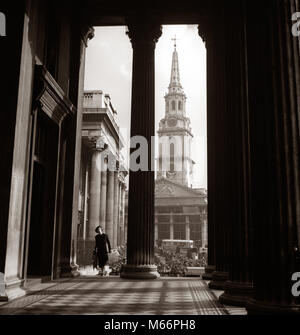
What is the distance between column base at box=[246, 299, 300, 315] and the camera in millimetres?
4457

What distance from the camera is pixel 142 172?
12203 mm

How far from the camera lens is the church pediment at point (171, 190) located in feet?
293

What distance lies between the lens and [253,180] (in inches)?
203

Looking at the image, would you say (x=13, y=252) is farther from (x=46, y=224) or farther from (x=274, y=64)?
(x=274, y=64)

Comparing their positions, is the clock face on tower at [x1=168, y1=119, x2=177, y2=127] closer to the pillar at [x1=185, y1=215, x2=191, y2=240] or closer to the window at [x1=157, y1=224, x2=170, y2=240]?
the pillar at [x1=185, y1=215, x2=191, y2=240]

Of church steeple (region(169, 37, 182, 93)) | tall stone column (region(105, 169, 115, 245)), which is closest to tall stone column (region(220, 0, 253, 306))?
tall stone column (region(105, 169, 115, 245))

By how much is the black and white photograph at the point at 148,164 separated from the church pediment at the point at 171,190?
2927 inches

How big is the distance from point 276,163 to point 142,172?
25.0 feet

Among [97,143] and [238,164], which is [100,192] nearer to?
[97,143]
